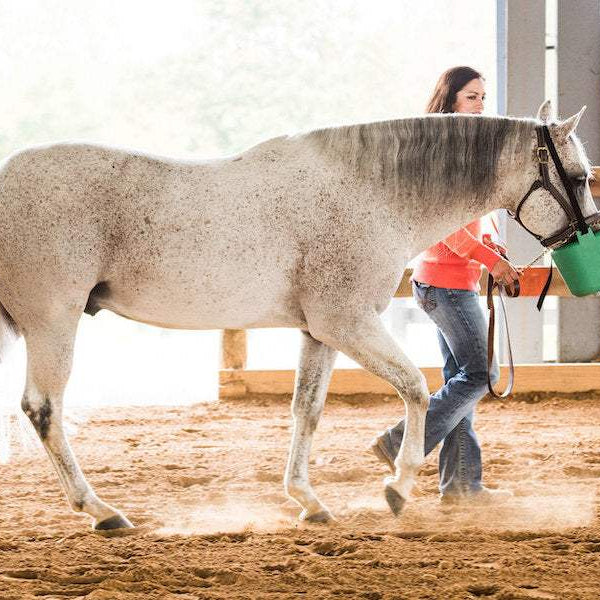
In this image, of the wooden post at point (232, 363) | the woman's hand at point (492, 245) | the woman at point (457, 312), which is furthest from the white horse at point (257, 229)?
the wooden post at point (232, 363)

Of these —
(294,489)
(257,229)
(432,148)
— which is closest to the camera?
(257,229)

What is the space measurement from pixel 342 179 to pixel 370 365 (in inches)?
27.0

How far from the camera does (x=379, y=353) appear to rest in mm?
3080

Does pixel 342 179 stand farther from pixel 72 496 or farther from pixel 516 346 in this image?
pixel 516 346

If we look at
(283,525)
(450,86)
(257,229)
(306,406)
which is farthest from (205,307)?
(450,86)

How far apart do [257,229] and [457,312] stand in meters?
0.95

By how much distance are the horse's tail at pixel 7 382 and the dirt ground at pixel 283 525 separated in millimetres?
340

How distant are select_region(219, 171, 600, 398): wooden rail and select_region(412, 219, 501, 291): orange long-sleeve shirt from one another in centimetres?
276

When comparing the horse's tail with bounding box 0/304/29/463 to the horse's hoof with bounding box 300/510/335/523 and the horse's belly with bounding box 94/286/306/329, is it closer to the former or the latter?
the horse's belly with bounding box 94/286/306/329

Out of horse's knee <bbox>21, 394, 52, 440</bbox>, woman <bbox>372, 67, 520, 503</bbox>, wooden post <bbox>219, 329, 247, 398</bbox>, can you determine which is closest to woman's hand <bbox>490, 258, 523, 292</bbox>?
woman <bbox>372, 67, 520, 503</bbox>

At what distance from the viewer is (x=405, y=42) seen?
792cm

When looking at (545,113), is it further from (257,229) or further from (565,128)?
(257,229)

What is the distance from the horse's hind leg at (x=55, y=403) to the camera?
3.09 m

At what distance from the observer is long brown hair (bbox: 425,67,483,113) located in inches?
142
